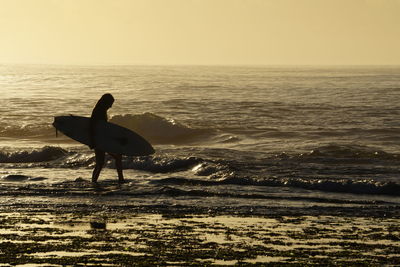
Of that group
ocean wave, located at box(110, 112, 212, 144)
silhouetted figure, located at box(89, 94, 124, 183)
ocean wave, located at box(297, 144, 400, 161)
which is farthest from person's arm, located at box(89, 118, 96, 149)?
ocean wave, located at box(110, 112, 212, 144)

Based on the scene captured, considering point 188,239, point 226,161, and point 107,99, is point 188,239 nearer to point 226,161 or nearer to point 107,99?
point 107,99

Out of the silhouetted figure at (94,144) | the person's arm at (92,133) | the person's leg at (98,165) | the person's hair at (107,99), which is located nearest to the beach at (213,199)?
the person's leg at (98,165)

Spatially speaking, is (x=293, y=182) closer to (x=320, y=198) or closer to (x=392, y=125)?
(x=320, y=198)

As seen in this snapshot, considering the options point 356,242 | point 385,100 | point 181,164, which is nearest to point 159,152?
point 181,164

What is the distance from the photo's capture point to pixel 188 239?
421 inches

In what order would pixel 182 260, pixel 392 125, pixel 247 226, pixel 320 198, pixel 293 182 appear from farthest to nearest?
pixel 392 125
pixel 293 182
pixel 320 198
pixel 247 226
pixel 182 260

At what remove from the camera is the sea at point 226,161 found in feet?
48.2

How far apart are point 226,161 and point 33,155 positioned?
600 centimetres

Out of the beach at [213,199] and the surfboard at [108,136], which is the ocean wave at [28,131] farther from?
the surfboard at [108,136]

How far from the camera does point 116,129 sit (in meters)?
17.7

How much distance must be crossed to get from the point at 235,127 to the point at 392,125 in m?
6.67

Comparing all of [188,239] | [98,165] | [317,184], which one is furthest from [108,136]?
[188,239]

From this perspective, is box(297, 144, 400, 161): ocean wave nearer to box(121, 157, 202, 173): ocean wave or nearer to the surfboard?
box(121, 157, 202, 173): ocean wave

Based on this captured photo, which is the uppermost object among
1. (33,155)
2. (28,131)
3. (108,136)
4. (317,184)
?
(108,136)
